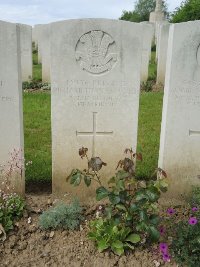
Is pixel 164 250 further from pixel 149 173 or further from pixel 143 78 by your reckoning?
pixel 143 78

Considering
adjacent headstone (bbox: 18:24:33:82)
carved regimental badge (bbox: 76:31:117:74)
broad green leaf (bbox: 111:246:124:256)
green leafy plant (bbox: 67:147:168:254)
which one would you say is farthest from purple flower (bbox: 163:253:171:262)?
adjacent headstone (bbox: 18:24:33:82)

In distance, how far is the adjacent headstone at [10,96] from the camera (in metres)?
3.57

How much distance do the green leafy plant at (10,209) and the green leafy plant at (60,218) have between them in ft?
0.93

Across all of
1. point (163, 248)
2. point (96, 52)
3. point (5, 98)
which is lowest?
point (163, 248)

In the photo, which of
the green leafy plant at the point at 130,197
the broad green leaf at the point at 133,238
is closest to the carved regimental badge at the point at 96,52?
the green leafy plant at the point at 130,197

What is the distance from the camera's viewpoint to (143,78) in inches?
420

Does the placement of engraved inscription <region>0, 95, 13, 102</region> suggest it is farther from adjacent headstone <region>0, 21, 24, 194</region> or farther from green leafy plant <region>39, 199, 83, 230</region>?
green leafy plant <region>39, 199, 83, 230</region>

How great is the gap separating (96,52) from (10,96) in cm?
100

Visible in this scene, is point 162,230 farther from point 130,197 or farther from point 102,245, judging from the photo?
point 102,245

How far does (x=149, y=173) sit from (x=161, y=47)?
6.94m

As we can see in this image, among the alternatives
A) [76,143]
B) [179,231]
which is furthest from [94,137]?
[179,231]

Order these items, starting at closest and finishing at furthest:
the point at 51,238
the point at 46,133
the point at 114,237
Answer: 1. the point at 114,237
2. the point at 51,238
3. the point at 46,133

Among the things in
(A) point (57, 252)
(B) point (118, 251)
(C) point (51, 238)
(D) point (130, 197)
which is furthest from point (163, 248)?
(C) point (51, 238)

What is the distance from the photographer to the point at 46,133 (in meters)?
6.34
